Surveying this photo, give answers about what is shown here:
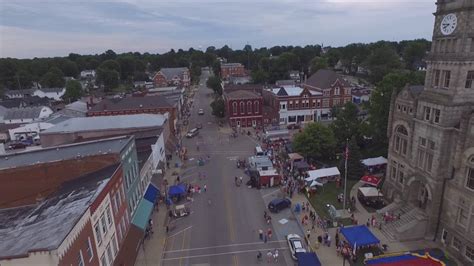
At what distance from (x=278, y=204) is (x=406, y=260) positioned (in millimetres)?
14588

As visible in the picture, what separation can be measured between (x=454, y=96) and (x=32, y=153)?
129ft

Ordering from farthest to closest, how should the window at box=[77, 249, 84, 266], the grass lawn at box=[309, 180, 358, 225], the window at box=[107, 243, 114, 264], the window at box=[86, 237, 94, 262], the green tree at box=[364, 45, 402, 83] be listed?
the green tree at box=[364, 45, 402, 83] < the grass lawn at box=[309, 180, 358, 225] < the window at box=[107, 243, 114, 264] < the window at box=[86, 237, 94, 262] < the window at box=[77, 249, 84, 266]

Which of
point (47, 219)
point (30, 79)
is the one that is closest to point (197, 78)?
point (30, 79)

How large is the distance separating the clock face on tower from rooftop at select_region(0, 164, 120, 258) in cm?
3085

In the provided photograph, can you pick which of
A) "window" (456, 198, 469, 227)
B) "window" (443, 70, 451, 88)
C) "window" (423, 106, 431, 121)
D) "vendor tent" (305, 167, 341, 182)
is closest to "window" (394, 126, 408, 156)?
"window" (423, 106, 431, 121)

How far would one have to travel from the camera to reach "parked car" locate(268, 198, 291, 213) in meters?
35.8

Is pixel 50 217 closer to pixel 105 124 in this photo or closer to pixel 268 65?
pixel 105 124

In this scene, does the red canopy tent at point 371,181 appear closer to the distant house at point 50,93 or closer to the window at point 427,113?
the window at point 427,113

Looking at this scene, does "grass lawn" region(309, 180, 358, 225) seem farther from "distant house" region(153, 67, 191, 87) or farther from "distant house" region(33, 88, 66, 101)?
"distant house" region(33, 88, 66, 101)

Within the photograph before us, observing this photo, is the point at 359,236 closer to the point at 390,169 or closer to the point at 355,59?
the point at 390,169

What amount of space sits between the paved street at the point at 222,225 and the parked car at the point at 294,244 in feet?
1.93

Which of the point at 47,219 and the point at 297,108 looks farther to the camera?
the point at 297,108

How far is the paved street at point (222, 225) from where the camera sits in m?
28.5

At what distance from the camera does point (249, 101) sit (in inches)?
2803
